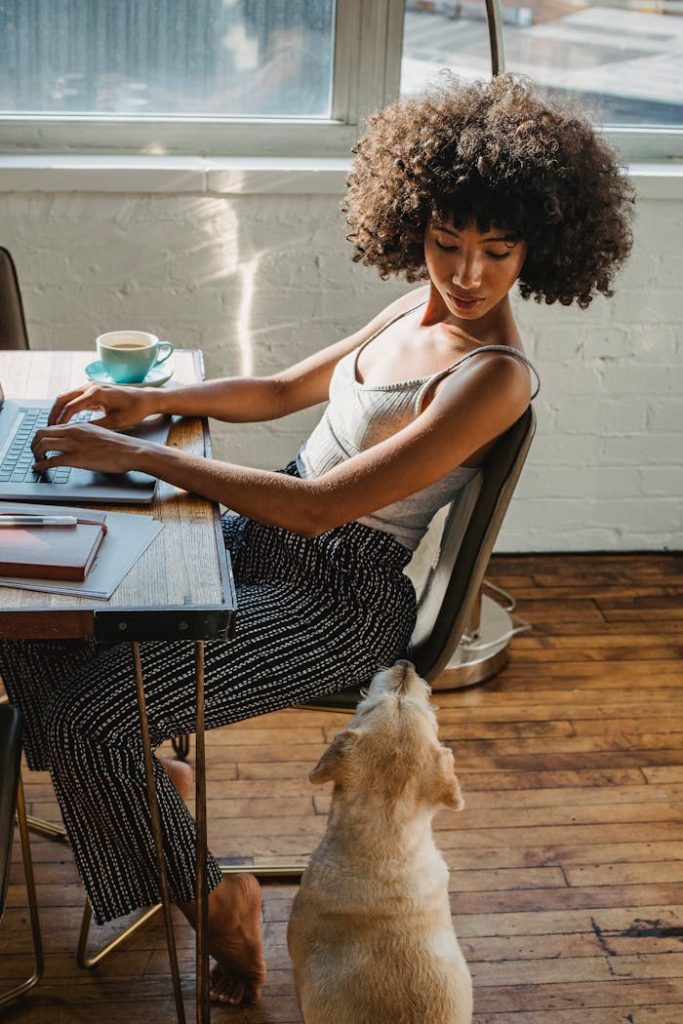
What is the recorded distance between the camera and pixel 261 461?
298 cm

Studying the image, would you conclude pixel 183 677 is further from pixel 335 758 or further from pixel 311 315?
pixel 311 315

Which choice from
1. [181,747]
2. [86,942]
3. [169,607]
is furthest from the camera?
[181,747]

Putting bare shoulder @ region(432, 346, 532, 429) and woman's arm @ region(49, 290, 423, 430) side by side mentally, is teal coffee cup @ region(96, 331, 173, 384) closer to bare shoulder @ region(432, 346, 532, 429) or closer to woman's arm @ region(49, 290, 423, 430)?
woman's arm @ region(49, 290, 423, 430)

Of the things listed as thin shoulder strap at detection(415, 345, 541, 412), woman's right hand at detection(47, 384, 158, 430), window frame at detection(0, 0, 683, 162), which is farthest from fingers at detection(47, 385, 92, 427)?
window frame at detection(0, 0, 683, 162)

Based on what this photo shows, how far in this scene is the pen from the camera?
140 centimetres

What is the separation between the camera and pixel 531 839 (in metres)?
2.14

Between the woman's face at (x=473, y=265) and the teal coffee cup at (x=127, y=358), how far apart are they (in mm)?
475

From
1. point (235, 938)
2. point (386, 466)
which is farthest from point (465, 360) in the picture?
point (235, 938)

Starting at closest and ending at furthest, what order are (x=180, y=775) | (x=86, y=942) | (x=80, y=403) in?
(x=80, y=403) → (x=86, y=942) → (x=180, y=775)

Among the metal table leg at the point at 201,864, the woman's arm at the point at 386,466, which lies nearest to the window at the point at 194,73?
Result: the woman's arm at the point at 386,466

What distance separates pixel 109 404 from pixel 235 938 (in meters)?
0.81

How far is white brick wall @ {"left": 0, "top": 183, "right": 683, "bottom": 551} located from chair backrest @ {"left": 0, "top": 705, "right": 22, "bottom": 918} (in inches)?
56.9

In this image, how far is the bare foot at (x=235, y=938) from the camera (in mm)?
1684

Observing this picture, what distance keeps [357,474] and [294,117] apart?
4.93 feet
